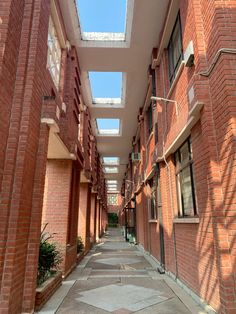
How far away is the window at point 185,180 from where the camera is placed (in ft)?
16.4

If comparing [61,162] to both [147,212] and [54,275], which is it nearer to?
[54,275]

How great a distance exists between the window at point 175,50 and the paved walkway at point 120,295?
522 centimetres

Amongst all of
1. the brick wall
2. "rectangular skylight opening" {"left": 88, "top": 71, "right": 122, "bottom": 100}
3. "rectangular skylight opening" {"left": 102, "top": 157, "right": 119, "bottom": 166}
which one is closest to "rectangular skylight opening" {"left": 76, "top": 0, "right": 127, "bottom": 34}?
"rectangular skylight opening" {"left": 88, "top": 71, "right": 122, "bottom": 100}

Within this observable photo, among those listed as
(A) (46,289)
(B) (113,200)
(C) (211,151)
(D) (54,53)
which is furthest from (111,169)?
(C) (211,151)

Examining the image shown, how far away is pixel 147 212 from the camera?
11258 millimetres

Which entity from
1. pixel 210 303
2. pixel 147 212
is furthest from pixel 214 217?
pixel 147 212

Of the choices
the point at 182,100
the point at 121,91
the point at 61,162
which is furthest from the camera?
the point at 121,91

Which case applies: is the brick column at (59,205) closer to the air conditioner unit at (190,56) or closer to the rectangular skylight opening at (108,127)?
the air conditioner unit at (190,56)

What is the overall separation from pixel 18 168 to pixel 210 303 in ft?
11.9

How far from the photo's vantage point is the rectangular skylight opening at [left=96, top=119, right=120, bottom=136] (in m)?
14.8

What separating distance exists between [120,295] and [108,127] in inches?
476

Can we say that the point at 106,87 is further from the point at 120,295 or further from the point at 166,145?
the point at 120,295

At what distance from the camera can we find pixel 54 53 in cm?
646

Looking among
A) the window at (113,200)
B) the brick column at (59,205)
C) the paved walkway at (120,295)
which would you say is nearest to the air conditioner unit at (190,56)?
the brick column at (59,205)
